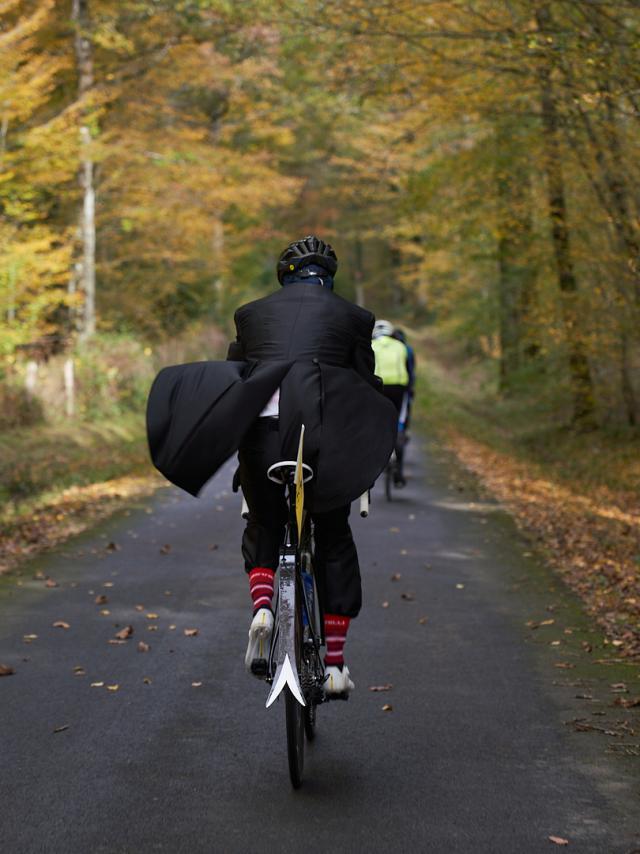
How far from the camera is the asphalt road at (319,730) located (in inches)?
176

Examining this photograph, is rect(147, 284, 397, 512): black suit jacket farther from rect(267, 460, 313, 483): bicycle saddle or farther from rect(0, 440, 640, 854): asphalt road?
rect(0, 440, 640, 854): asphalt road

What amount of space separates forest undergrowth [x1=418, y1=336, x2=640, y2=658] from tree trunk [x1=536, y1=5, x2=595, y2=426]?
2.28 ft

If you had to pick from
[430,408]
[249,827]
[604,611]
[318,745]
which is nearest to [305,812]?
[249,827]

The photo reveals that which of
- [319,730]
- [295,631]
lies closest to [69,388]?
[319,730]

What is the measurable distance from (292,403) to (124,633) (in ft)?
11.2

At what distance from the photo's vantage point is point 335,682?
5.22 metres

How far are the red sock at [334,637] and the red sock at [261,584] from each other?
323 millimetres

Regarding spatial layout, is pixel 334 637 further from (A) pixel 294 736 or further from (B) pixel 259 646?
(A) pixel 294 736

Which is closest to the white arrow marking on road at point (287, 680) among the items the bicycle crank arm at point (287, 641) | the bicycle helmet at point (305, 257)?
the bicycle crank arm at point (287, 641)

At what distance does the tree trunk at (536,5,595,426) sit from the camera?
17.8 meters

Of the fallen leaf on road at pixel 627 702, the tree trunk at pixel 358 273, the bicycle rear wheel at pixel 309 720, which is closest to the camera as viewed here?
the bicycle rear wheel at pixel 309 720

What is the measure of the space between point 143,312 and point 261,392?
2590 centimetres

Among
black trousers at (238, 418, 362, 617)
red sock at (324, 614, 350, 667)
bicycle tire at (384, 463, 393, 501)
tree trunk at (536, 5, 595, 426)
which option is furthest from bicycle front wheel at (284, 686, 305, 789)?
tree trunk at (536, 5, 595, 426)

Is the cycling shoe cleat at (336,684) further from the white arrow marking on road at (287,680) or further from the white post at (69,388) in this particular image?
the white post at (69,388)
